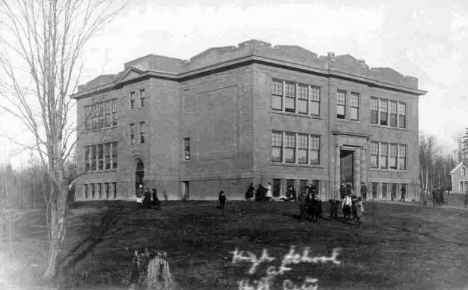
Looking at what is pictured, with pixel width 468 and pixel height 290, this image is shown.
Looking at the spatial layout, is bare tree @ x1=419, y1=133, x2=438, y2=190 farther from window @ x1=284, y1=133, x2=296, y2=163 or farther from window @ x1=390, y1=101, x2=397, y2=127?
window @ x1=284, y1=133, x2=296, y2=163

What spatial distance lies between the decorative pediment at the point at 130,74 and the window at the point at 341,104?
15.7 m

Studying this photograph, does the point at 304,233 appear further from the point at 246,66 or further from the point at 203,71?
the point at 203,71

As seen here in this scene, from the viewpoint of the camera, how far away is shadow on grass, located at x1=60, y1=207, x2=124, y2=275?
73.3ft

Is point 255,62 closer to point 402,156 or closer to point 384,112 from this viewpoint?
point 384,112

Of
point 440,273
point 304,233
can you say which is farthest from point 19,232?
point 440,273

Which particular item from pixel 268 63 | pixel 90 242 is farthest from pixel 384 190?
pixel 90 242

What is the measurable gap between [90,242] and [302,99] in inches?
899

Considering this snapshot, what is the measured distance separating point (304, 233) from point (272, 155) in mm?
16776

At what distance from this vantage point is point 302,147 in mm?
44219

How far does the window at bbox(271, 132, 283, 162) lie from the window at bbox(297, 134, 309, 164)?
162 cm

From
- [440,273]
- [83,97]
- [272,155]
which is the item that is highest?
[83,97]

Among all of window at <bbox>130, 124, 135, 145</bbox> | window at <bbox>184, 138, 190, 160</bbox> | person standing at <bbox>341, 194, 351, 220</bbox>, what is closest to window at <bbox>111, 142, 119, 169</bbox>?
window at <bbox>130, 124, 135, 145</bbox>

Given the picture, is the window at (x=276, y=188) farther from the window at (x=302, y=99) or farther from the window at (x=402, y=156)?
the window at (x=402, y=156)

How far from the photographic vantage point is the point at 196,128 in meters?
46.0
